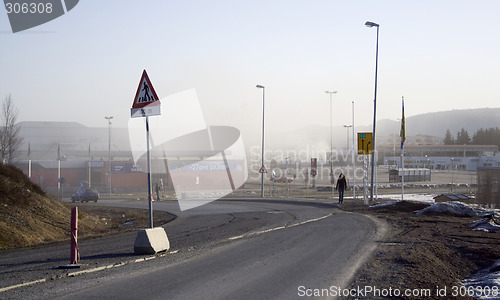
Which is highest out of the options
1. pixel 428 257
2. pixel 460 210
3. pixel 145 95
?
pixel 145 95

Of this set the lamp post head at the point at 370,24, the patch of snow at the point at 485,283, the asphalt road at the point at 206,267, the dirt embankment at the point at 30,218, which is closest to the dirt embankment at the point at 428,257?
the patch of snow at the point at 485,283

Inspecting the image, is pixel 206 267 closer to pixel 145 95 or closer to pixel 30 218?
pixel 145 95

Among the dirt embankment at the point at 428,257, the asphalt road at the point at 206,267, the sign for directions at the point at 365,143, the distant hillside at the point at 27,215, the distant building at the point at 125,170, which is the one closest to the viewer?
the asphalt road at the point at 206,267

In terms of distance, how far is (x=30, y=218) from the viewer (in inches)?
732

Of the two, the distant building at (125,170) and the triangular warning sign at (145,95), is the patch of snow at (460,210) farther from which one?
the distant building at (125,170)

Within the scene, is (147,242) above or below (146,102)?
below

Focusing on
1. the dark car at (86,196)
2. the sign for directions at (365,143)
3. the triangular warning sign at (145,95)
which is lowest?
the dark car at (86,196)

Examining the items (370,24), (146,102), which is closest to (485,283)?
(146,102)

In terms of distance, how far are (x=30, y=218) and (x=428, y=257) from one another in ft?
47.6

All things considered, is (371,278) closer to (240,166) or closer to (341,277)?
(341,277)

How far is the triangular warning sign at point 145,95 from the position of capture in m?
11.4

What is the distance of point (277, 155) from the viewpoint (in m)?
139

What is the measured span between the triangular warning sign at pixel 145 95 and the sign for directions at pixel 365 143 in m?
22.5

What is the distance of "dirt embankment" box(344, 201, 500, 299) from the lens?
875cm
